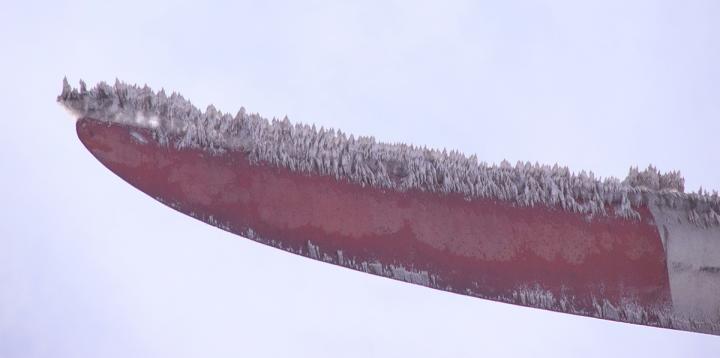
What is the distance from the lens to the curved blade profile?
756mm

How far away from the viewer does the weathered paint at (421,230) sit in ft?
2.50

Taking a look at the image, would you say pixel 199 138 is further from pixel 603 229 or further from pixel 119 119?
pixel 603 229

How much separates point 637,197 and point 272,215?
31 cm

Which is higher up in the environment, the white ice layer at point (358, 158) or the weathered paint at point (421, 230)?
the white ice layer at point (358, 158)

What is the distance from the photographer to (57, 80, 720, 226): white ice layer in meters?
0.75

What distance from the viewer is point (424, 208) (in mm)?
774

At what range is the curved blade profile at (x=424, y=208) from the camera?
76cm

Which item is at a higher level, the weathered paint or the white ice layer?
the white ice layer

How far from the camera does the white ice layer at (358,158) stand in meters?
0.75

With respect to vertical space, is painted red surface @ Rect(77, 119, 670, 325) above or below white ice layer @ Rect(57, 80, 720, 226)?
below

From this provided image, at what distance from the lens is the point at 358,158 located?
76 cm

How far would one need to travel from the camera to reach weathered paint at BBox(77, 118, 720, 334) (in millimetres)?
763

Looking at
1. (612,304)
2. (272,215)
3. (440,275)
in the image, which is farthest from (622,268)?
(272,215)

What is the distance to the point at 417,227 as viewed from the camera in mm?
780
